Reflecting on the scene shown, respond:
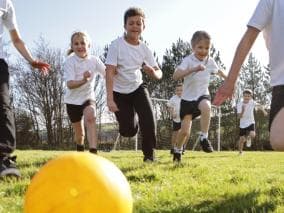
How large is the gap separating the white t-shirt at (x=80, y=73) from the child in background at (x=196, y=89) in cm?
124

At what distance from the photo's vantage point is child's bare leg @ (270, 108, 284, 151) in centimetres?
384

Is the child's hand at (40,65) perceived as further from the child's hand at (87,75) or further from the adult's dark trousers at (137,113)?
the adult's dark trousers at (137,113)

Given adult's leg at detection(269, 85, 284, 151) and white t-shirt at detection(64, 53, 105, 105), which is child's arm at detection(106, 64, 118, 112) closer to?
white t-shirt at detection(64, 53, 105, 105)

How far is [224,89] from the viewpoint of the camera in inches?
143

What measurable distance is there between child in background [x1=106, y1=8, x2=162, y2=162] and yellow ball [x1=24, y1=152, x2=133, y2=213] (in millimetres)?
4148

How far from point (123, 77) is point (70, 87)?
2.62 feet

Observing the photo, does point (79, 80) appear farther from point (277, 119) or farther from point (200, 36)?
point (277, 119)

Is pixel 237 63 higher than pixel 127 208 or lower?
higher

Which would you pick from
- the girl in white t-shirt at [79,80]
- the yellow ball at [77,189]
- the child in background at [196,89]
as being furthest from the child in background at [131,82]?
the yellow ball at [77,189]

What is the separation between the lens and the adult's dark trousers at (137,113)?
677 centimetres

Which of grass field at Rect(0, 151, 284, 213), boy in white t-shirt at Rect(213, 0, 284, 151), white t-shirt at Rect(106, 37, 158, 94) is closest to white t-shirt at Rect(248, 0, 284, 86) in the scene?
boy in white t-shirt at Rect(213, 0, 284, 151)

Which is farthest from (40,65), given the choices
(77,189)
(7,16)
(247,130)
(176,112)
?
(247,130)

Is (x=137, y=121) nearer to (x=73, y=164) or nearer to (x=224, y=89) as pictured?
(x=224, y=89)

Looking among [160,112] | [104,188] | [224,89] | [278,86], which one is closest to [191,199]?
[224,89]
